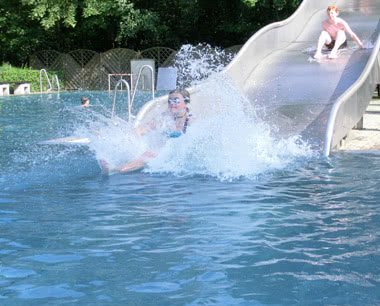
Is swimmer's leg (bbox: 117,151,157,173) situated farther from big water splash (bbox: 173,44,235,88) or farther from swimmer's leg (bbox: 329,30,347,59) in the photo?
big water splash (bbox: 173,44,235,88)

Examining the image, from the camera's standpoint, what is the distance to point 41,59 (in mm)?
31266

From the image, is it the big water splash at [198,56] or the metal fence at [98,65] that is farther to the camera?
the metal fence at [98,65]

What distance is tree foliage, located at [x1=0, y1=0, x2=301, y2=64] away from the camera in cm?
2780

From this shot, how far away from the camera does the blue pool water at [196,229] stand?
4156mm

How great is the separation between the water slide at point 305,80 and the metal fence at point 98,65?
13898 millimetres

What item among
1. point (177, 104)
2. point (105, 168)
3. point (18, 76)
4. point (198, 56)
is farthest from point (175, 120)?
point (198, 56)

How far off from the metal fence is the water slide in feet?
45.6

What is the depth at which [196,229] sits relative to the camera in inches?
217

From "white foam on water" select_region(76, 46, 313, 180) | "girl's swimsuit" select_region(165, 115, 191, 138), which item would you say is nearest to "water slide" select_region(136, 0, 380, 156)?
"white foam on water" select_region(76, 46, 313, 180)

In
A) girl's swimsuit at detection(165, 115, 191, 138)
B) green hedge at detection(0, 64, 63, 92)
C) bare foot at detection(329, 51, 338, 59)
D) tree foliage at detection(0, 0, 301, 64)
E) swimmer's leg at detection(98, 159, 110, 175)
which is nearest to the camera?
swimmer's leg at detection(98, 159, 110, 175)

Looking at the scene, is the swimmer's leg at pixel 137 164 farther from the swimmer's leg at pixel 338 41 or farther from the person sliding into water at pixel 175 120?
the swimmer's leg at pixel 338 41

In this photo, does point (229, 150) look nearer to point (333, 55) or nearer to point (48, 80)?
point (333, 55)

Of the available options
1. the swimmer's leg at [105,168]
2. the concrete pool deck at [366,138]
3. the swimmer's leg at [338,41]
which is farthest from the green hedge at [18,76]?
the swimmer's leg at [105,168]

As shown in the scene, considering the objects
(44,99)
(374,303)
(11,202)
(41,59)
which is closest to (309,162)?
(11,202)
